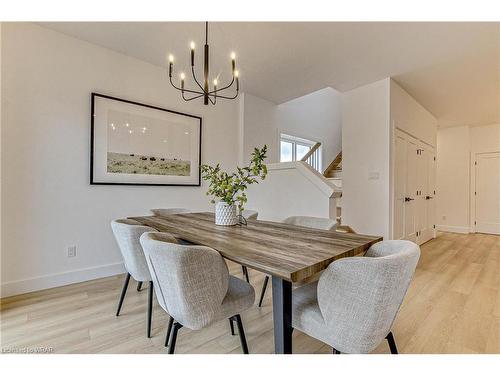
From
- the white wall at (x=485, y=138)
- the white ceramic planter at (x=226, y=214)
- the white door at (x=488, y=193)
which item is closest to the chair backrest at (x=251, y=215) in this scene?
the white ceramic planter at (x=226, y=214)

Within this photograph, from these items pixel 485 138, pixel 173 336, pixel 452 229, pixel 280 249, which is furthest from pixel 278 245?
Result: pixel 485 138

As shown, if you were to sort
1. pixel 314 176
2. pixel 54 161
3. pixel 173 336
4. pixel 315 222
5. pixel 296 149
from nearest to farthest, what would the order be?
pixel 173 336, pixel 315 222, pixel 54 161, pixel 314 176, pixel 296 149

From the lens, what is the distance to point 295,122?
18.2ft

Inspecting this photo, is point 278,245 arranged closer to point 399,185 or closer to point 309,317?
point 309,317

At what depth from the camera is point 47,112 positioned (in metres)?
2.41

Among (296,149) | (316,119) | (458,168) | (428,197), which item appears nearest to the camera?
(428,197)

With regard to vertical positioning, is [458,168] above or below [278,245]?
above

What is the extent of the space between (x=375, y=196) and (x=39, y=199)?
4015 millimetres

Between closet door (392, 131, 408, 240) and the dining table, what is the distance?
2560 millimetres

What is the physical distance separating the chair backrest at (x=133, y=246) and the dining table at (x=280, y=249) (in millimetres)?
208

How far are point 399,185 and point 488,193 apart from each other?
3.57 m

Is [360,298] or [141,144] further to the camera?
[141,144]

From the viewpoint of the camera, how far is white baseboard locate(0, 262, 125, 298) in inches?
88.0
